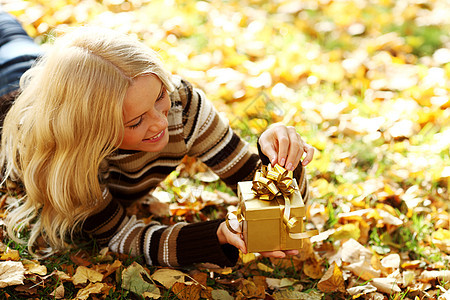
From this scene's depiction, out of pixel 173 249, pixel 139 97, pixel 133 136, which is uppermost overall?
pixel 139 97

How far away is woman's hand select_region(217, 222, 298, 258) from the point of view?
134cm

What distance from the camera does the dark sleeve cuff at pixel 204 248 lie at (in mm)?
1502

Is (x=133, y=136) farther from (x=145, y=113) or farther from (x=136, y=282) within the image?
(x=136, y=282)

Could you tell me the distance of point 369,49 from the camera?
2.88 metres

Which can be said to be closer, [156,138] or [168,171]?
[156,138]

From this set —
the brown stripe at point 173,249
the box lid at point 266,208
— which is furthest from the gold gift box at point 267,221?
the brown stripe at point 173,249

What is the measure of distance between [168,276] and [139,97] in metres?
0.54

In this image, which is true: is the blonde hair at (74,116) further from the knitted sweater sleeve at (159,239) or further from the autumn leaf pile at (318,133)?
the autumn leaf pile at (318,133)

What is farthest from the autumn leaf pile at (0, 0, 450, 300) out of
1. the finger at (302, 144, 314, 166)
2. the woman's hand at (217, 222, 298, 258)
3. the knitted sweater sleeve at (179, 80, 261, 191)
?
the finger at (302, 144, 314, 166)

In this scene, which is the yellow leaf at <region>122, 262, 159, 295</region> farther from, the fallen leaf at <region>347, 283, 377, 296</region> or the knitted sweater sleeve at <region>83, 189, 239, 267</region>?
the fallen leaf at <region>347, 283, 377, 296</region>

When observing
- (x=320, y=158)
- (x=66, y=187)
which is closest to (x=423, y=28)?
(x=320, y=158)

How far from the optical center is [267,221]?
122 centimetres

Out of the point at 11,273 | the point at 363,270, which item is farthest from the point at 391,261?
the point at 11,273

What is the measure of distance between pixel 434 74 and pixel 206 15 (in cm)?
137
